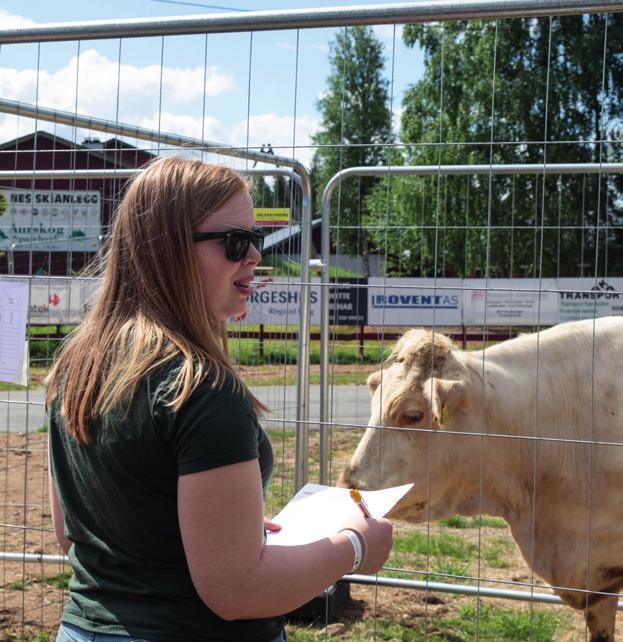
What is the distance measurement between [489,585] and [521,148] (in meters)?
14.9

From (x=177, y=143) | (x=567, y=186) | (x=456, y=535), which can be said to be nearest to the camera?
(x=177, y=143)

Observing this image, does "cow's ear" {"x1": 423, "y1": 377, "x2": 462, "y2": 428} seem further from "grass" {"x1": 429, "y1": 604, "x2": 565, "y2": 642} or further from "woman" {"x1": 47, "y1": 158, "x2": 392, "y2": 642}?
"woman" {"x1": 47, "y1": 158, "x2": 392, "y2": 642}

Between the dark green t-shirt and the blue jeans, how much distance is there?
0.04 feet

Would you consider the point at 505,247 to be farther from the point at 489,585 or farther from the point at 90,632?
the point at 90,632

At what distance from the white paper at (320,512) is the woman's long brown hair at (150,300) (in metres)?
0.43

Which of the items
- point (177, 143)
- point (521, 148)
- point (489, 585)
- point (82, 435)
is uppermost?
point (521, 148)

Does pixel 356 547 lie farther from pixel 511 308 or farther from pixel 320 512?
pixel 511 308

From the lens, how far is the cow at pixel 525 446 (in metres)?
4.19

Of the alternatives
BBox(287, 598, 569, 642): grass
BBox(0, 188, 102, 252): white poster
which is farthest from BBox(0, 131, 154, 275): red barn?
BBox(287, 598, 569, 642): grass

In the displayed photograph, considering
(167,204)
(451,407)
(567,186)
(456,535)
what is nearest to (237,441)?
(167,204)

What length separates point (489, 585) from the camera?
5324 millimetres

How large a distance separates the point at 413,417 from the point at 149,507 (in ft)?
9.69

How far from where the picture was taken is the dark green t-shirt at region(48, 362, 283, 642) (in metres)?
1.39

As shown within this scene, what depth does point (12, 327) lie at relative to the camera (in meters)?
3.76
